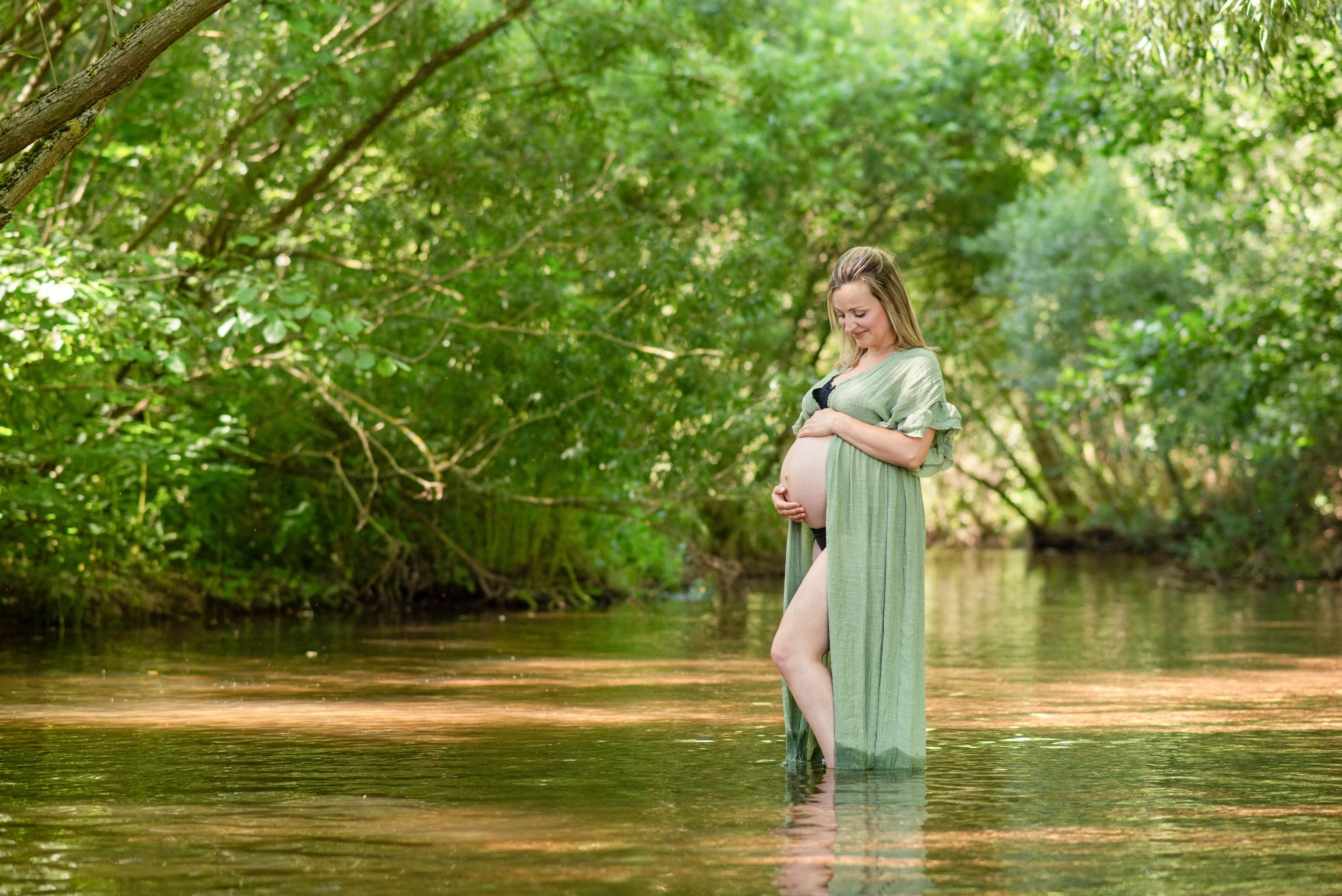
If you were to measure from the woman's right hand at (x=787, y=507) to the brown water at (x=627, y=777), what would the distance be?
2.88 feet

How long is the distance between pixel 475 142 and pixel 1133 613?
7.49 metres

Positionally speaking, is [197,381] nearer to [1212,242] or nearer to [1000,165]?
[1212,242]

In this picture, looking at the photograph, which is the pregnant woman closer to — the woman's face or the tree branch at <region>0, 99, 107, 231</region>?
the woman's face

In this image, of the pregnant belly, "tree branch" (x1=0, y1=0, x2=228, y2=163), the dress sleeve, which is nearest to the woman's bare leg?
the pregnant belly

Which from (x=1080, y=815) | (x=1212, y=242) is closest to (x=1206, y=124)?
(x=1212, y=242)

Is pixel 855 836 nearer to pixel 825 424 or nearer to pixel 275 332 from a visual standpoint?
pixel 825 424

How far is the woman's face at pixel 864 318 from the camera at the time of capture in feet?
17.6

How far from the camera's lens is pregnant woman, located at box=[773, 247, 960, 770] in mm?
5250

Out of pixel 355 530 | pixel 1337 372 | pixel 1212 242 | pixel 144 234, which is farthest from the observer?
pixel 1212 242

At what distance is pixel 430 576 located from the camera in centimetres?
1529

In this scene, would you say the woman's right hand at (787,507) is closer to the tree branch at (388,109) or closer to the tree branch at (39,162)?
the tree branch at (39,162)

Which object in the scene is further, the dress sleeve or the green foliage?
the green foliage

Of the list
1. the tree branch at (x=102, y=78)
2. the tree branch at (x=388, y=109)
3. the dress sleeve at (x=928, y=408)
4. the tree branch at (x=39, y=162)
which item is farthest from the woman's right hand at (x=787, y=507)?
the tree branch at (x=388, y=109)

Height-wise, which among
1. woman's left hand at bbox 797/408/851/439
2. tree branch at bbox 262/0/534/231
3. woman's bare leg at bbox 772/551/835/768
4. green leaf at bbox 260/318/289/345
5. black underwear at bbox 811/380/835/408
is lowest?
woman's bare leg at bbox 772/551/835/768
